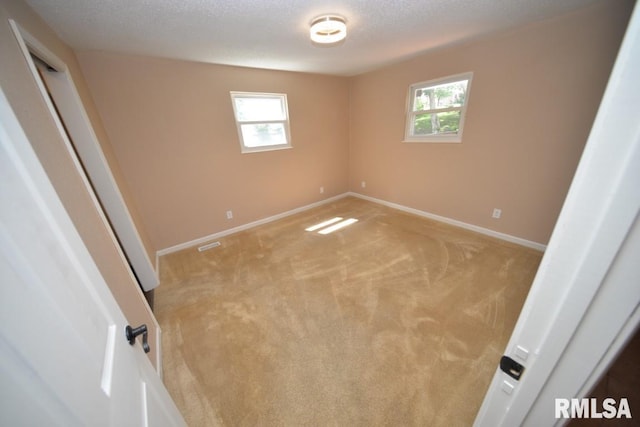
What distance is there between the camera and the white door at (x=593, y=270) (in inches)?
13.9

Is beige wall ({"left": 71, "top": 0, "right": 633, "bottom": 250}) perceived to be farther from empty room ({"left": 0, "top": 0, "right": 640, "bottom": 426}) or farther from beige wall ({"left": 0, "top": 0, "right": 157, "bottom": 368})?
beige wall ({"left": 0, "top": 0, "right": 157, "bottom": 368})

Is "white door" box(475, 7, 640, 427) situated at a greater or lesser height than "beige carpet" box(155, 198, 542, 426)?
greater

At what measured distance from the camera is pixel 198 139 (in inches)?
108

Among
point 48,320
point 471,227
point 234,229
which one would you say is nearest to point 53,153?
point 48,320

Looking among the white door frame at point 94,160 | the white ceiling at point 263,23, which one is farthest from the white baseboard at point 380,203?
the white ceiling at point 263,23

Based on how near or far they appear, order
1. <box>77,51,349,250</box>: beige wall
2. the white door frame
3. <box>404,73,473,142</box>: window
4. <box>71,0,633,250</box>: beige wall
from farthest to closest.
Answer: <box>404,73,473,142</box>: window < <box>77,51,349,250</box>: beige wall < <box>71,0,633,250</box>: beige wall < the white door frame

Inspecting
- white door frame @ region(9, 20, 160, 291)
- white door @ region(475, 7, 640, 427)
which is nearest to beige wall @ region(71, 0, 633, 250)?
white door frame @ region(9, 20, 160, 291)

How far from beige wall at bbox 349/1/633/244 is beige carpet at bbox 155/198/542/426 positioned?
57 cm

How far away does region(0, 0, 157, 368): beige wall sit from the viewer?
82 cm

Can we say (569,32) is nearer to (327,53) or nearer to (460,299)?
(327,53)

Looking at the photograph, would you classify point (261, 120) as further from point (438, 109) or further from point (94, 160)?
point (438, 109)

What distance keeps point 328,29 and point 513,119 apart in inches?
87.2

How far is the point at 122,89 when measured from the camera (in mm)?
2236

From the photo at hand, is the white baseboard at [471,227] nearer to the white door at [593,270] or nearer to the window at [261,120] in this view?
the window at [261,120]
